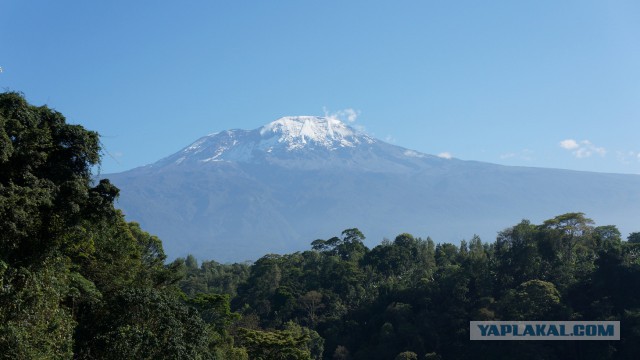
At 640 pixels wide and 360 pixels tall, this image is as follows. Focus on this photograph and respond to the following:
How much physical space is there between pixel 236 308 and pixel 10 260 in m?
35.0

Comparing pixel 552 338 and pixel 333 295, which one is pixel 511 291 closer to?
pixel 552 338

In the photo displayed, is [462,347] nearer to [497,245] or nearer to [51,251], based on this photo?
[497,245]

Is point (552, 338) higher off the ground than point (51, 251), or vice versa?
point (51, 251)

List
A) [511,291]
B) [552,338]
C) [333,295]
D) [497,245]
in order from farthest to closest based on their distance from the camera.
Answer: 1. [333,295]
2. [497,245]
3. [511,291]
4. [552,338]

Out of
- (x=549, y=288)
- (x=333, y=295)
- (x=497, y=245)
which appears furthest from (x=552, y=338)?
(x=333, y=295)

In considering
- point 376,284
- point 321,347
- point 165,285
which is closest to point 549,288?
point 321,347

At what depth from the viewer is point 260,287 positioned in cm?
4869

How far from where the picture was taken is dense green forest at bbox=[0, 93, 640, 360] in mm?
13047

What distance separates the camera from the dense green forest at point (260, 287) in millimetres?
13047

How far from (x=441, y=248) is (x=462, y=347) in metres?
18.2

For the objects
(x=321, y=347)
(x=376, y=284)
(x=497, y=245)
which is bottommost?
(x=321, y=347)

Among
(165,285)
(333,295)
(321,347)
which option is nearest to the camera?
(165,285)

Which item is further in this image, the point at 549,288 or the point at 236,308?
the point at 236,308

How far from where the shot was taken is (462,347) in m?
34.7
